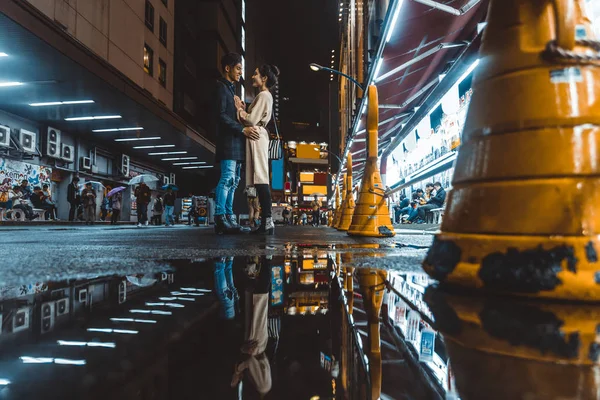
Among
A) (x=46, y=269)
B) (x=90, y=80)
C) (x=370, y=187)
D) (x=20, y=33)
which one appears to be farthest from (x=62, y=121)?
(x=46, y=269)

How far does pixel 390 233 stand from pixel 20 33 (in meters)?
9.25

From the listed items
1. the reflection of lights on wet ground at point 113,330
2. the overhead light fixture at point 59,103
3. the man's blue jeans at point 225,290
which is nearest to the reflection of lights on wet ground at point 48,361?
the reflection of lights on wet ground at point 113,330

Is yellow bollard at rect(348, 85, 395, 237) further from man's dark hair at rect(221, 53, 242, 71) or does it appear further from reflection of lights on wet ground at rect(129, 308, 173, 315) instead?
reflection of lights on wet ground at rect(129, 308, 173, 315)

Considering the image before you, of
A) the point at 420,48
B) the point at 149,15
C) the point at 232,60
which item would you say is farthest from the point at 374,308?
the point at 149,15

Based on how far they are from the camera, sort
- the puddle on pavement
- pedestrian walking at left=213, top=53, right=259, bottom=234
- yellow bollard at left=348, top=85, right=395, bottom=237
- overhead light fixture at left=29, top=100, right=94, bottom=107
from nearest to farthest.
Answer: the puddle on pavement → pedestrian walking at left=213, top=53, right=259, bottom=234 → yellow bollard at left=348, top=85, right=395, bottom=237 → overhead light fixture at left=29, top=100, right=94, bottom=107

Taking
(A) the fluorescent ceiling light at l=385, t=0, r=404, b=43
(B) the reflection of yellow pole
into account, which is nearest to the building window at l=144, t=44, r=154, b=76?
(A) the fluorescent ceiling light at l=385, t=0, r=404, b=43

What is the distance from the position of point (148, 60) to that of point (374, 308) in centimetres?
2176

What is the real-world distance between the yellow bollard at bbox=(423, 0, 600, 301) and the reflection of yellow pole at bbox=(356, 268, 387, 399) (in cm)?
20

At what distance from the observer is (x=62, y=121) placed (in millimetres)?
15734

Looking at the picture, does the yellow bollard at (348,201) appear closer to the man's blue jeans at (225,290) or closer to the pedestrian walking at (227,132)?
the pedestrian walking at (227,132)

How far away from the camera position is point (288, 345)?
560 mm

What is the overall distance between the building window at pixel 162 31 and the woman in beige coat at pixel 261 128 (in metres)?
19.2

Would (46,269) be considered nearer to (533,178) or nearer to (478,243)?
(478,243)

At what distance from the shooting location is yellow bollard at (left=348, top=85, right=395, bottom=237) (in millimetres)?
4762
